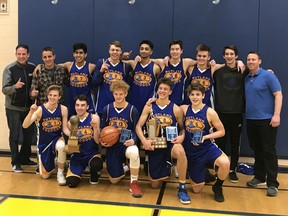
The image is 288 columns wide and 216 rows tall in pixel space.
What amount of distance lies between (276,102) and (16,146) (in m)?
3.37

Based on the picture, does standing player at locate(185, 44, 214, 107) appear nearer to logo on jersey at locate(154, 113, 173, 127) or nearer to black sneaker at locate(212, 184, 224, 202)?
logo on jersey at locate(154, 113, 173, 127)

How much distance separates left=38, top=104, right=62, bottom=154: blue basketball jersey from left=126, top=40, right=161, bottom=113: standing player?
1010 millimetres

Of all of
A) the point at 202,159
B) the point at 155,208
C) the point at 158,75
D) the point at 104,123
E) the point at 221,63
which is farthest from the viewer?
the point at 221,63

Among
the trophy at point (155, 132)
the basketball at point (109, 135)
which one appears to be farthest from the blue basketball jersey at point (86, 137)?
the trophy at point (155, 132)

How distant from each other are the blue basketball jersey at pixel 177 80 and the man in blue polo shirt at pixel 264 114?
0.80m

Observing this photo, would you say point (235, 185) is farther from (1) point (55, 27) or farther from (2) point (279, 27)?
(1) point (55, 27)

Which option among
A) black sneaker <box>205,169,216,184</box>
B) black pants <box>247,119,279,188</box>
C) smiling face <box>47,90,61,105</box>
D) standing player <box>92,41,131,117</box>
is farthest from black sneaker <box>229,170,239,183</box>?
smiling face <box>47,90,61,105</box>

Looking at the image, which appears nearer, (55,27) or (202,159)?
(202,159)

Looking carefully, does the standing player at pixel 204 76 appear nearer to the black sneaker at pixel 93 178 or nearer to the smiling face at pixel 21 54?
the black sneaker at pixel 93 178

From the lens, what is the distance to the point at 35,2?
205 inches

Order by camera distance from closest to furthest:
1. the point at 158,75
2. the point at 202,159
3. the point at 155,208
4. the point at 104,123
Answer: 1. the point at 155,208
2. the point at 202,159
3. the point at 104,123
4. the point at 158,75

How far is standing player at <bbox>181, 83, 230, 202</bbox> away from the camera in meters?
3.83

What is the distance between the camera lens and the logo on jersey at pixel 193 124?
3.90 meters

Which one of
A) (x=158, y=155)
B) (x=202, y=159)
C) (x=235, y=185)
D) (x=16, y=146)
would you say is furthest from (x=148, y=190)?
(x=16, y=146)
